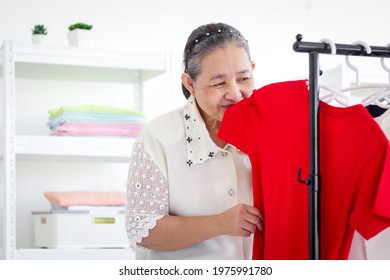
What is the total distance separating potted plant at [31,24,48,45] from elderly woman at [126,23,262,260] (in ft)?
3.82

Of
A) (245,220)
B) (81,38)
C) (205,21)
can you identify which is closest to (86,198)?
(81,38)

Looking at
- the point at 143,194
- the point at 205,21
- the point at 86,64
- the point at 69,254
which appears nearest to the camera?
the point at 143,194

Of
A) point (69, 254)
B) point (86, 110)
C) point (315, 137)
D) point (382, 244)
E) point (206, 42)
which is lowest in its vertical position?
point (69, 254)

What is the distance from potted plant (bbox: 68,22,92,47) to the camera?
2.98 metres

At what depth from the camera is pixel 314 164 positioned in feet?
4.72

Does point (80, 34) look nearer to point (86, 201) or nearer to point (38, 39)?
point (38, 39)

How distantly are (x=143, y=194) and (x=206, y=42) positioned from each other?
410mm

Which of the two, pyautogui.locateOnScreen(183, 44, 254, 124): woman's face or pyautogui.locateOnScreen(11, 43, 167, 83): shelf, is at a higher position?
pyautogui.locateOnScreen(11, 43, 167, 83): shelf

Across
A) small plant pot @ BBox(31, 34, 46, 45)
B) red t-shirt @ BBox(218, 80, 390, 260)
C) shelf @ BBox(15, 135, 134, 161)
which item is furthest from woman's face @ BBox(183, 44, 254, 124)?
small plant pot @ BBox(31, 34, 46, 45)

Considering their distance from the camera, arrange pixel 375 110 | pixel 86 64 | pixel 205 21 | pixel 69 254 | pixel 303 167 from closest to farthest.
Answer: pixel 303 167
pixel 375 110
pixel 69 254
pixel 86 64
pixel 205 21

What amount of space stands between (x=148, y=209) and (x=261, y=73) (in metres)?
1.72

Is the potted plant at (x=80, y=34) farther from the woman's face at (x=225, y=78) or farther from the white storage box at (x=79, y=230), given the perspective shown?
the woman's face at (x=225, y=78)

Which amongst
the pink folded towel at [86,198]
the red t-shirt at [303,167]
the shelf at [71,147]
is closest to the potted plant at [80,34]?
the shelf at [71,147]

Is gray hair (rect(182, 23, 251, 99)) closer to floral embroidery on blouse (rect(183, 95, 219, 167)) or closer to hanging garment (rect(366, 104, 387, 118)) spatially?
floral embroidery on blouse (rect(183, 95, 219, 167))
